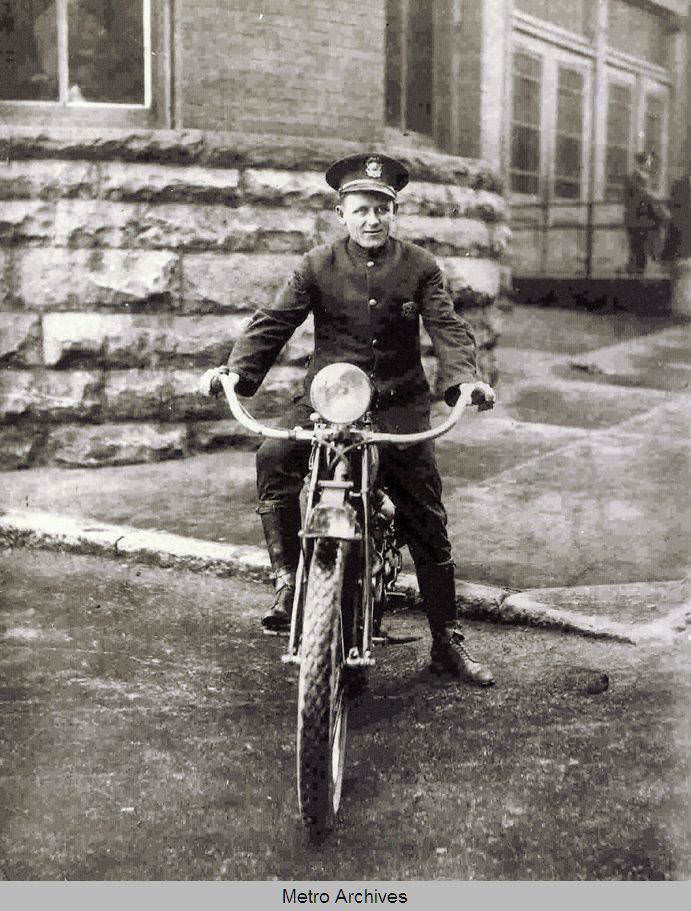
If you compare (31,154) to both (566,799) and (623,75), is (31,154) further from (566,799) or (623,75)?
(623,75)

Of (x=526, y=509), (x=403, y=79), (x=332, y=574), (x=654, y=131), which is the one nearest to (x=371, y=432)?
(x=332, y=574)

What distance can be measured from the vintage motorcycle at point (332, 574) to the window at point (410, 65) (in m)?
5.90

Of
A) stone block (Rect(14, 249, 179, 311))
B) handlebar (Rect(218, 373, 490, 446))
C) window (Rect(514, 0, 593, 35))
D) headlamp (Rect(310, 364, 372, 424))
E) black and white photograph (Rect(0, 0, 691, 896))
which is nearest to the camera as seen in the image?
black and white photograph (Rect(0, 0, 691, 896))

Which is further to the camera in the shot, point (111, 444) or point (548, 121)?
point (548, 121)

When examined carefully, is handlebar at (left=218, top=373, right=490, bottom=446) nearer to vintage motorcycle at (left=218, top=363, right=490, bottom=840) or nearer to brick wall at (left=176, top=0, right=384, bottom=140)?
vintage motorcycle at (left=218, top=363, right=490, bottom=840)

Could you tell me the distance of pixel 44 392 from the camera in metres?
7.78

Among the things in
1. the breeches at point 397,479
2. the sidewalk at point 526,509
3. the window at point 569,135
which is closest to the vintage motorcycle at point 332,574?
the breeches at point 397,479

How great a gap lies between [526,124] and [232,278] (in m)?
7.66

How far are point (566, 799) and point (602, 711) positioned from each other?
28.2 inches

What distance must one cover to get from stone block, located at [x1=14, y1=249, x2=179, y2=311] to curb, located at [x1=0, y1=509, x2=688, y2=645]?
1.69m

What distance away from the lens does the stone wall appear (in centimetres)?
756

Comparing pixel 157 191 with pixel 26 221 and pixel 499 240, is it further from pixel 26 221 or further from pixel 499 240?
pixel 499 240

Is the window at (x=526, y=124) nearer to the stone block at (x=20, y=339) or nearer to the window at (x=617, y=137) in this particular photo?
the window at (x=617, y=137)

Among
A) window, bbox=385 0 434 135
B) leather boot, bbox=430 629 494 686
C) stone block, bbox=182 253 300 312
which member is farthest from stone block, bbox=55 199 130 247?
leather boot, bbox=430 629 494 686
